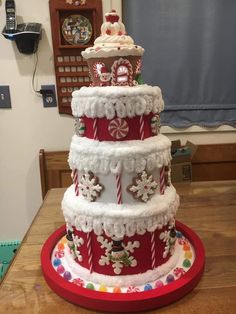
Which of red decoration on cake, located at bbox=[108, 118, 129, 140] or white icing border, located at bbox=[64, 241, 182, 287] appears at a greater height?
red decoration on cake, located at bbox=[108, 118, 129, 140]

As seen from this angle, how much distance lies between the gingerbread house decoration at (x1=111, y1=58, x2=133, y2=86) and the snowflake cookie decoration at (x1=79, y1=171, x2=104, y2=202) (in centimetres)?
29

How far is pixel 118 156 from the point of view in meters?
0.88

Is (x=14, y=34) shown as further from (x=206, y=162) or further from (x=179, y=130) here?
(x=206, y=162)

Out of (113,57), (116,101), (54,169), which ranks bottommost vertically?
(54,169)

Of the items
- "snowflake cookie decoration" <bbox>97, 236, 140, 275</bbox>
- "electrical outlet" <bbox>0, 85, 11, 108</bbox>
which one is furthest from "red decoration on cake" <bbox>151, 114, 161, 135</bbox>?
"electrical outlet" <bbox>0, 85, 11, 108</bbox>

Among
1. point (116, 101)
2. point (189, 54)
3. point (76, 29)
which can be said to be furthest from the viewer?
point (189, 54)

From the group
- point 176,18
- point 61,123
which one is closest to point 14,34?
point 61,123

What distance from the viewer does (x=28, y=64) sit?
76.1 inches

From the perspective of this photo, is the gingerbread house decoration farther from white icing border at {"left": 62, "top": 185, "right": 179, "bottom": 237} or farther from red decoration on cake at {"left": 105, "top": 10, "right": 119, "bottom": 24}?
white icing border at {"left": 62, "top": 185, "right": 179, "bottom": 237}

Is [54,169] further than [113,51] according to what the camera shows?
Yes

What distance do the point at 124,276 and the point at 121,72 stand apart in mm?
633

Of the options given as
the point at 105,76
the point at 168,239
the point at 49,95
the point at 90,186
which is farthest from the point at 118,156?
the point at 49,95

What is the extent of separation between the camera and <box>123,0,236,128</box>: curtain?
1902mm

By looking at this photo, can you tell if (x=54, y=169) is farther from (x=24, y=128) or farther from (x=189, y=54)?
(x=189, y=54)
